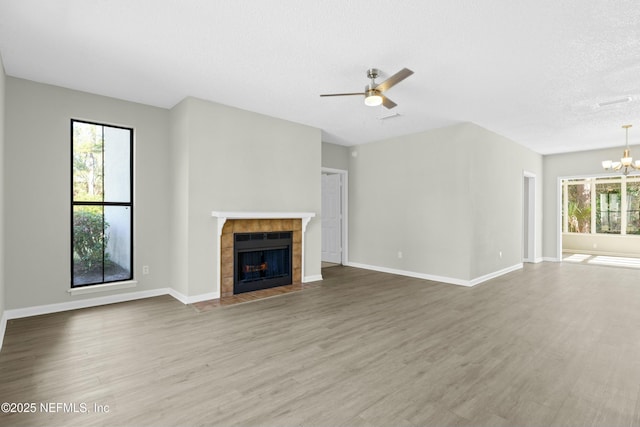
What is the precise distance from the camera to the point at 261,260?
516cm

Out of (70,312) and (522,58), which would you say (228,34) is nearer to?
(522,58)

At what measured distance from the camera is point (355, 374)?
2463 millimetres

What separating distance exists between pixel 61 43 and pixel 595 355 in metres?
5.64

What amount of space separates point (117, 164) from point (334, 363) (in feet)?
13.3

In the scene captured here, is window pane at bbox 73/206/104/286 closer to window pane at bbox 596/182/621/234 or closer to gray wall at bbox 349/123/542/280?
gray wall at bbox 349/123/542/280

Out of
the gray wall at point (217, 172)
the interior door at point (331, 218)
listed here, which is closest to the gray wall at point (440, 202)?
the interior door at point (331, 218)

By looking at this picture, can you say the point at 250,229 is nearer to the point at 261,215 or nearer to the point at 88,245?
A: the point at 261,215

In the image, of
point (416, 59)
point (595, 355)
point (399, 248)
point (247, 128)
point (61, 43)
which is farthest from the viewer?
point (399, 248)

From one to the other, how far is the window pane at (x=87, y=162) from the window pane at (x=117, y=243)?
30cm

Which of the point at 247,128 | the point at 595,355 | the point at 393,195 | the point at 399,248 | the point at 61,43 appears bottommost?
the point at 595,355

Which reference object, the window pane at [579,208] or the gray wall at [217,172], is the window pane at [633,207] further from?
the gray wall at [217,172]

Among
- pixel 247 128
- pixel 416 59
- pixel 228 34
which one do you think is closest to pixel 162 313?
pixel 247 128

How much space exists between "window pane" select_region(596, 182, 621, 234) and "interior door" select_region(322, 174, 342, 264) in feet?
28.8

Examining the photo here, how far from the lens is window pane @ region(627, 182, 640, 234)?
9.55m
